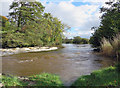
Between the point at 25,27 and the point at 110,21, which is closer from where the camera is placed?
the point at 110,21

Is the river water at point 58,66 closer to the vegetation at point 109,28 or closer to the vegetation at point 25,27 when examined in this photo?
the vegetation at point 109,28

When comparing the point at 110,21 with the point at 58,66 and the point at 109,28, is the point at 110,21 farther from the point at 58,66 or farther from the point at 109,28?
the point at 58,66

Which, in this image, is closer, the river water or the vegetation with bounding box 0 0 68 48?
the river water

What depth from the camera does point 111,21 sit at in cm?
1059

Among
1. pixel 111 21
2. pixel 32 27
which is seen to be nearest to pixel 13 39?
pixel 32 27

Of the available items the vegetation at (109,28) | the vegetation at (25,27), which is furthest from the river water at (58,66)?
the vegetation at (25,27)

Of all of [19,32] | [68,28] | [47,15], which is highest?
[47,15]

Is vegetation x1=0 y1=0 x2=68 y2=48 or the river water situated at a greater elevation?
vegetation x1=0 y1=0 x2=68 y2=48

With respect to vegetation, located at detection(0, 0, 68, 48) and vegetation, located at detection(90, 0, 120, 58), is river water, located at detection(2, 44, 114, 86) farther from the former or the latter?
vegetation, located at detection(0, 0, 68, 48)

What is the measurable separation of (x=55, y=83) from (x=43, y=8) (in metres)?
16.4

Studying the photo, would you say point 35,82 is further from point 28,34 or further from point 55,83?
point 28,34

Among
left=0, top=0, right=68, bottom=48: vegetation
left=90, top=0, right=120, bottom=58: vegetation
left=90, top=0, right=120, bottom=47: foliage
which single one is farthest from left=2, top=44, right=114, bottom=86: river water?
left=0, top=0, right=68, bottom=48: vegetation

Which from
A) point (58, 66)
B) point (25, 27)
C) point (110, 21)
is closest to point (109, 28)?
point (110, 21)

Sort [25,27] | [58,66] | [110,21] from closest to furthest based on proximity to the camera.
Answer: [58,66]
[110,21]
[25,27]
